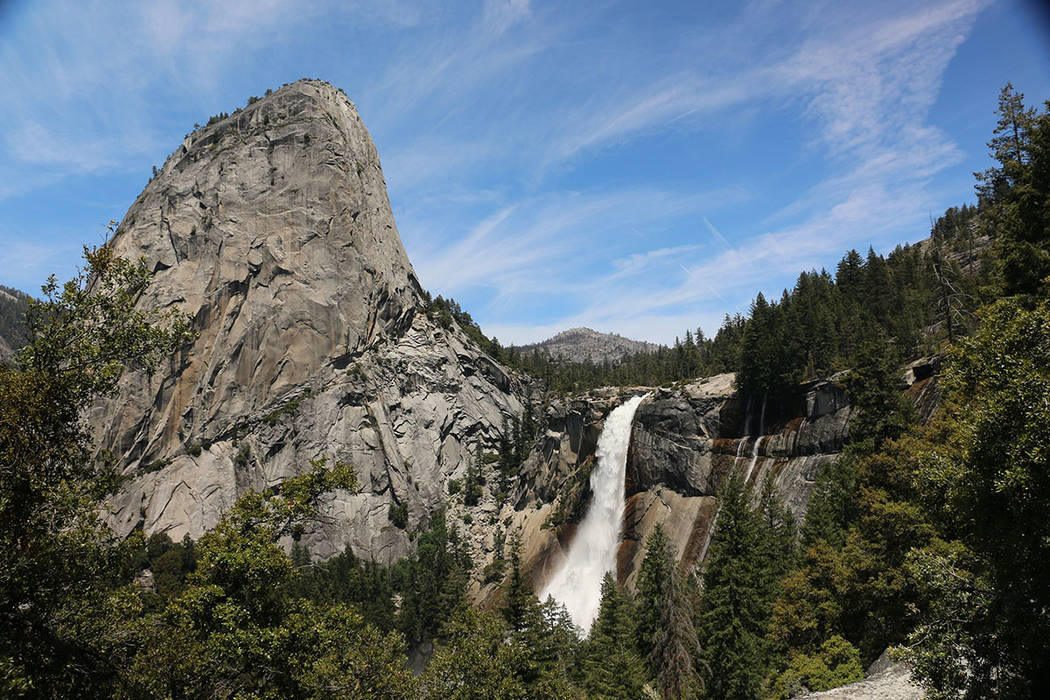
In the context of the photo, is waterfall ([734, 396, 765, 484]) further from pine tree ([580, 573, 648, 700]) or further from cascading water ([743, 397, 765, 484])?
pine tree ([580, 573, 648, 700])

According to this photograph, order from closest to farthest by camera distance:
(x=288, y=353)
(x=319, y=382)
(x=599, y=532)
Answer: (x=599, y=532), (x=319, y=382), (x=288, y=353)

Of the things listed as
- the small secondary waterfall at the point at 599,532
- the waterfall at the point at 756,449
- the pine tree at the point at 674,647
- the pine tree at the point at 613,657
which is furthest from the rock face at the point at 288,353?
the pine tree at the point at 674,647

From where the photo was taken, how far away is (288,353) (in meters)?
107

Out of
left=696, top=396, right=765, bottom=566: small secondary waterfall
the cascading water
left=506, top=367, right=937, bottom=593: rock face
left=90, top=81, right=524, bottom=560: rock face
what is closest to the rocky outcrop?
left=506, top=367, right=937, bottom=593: rock face

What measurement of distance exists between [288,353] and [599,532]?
6961cm

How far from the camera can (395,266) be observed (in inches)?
5030

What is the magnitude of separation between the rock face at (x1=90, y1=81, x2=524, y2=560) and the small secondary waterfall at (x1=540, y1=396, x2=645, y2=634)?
1517 inches

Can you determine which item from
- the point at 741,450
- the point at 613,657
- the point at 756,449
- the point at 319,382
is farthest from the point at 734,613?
the point at 319,382

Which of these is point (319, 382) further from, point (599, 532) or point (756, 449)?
point (756, 449)

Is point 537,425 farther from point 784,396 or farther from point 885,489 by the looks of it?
point 885,489

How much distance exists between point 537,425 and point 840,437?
69247mm

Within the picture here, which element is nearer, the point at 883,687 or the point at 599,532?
the point at 883,687

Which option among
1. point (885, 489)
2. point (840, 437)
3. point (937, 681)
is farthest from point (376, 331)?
point (937, 681)

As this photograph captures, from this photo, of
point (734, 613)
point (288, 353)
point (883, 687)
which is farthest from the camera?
point (288, 353)
